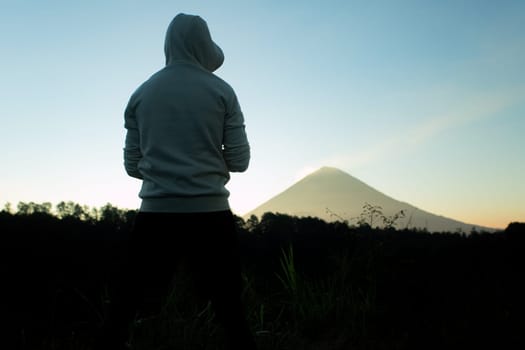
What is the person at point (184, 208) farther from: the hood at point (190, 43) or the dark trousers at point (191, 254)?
the hood at point (190, 43)

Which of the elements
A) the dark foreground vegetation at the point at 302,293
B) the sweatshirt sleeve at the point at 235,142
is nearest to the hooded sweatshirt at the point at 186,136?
the sweatshirt sleeve at the point at 235,142

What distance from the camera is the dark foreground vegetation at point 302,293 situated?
4.51 meters

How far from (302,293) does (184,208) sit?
135 inches

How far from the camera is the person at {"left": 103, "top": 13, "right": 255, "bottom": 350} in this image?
7.72 ft

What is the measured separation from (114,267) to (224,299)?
3542 millimetres

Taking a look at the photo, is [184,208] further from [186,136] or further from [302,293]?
[302,293]

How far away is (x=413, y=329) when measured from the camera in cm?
491

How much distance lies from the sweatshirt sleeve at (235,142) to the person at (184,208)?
3cm

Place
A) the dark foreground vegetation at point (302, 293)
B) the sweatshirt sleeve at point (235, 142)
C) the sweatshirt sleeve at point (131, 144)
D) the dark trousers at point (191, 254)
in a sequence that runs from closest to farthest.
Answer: the dark trousers at point (191, 254) < the sweatshirt sleeve at point (235, 142) < the sweatshirt sleeve at point (131, 144) < the dark foreground vegetation at point (302, 293)

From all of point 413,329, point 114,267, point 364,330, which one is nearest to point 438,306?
point 413,329

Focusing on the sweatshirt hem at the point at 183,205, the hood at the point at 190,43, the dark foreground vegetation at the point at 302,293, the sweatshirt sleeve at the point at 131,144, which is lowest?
the dark foreground vegetation at the point at 302,293

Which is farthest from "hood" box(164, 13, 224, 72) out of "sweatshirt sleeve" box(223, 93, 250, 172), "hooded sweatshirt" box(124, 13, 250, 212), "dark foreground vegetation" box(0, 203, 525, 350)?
"dark foreground vegetation" box(0, 203, 525, 350)

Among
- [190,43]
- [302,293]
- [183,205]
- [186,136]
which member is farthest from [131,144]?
[302,293]

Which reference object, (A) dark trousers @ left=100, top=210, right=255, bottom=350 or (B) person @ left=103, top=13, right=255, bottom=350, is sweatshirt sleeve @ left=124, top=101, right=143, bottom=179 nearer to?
(B) person @ left=103, top=13, right=255, bottom=350
